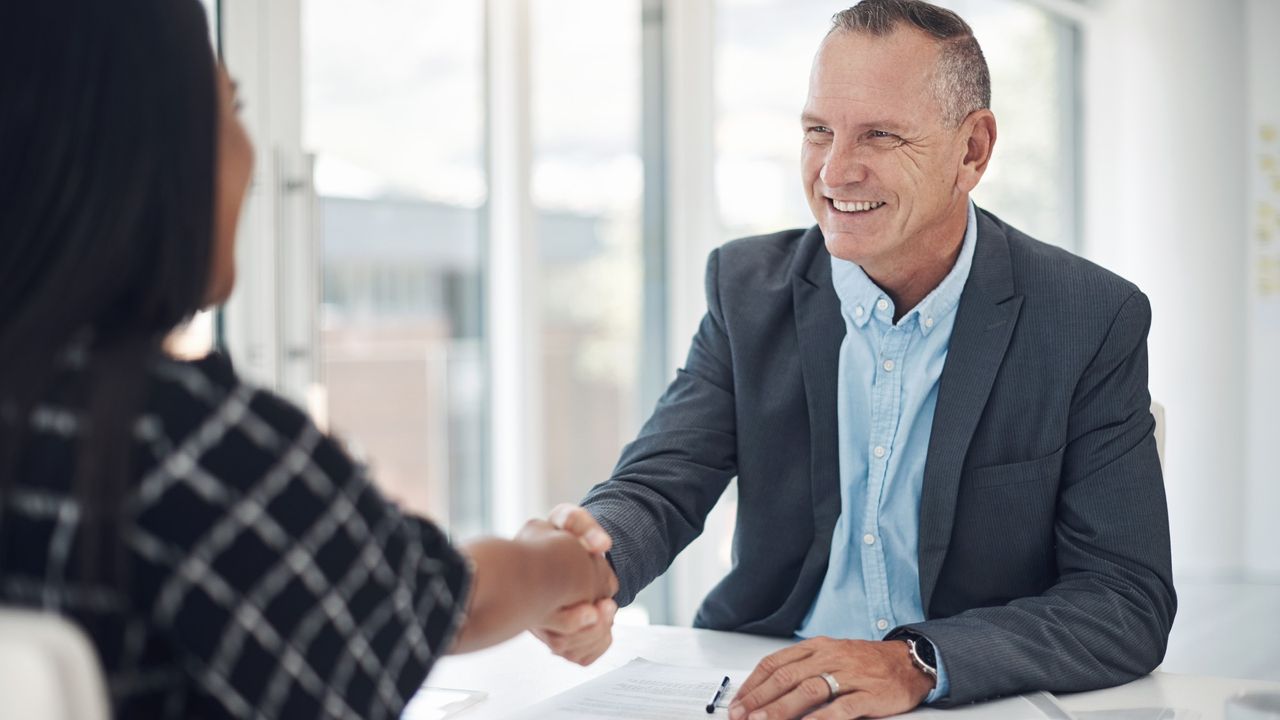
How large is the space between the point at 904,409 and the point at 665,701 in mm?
659

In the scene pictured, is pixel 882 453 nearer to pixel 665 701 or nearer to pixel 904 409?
pixel 904 409

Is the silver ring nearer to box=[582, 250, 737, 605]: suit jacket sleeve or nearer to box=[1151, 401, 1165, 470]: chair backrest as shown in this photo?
box=[582, 250, 737, 605]: suit jacket sleeve

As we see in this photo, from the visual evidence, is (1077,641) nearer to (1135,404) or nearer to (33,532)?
(1135,404)

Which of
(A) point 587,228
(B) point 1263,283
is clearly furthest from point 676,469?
(B) point 1263,283

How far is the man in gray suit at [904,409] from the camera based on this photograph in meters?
1.51

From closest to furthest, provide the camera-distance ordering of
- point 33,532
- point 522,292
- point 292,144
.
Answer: point 33,532 → point 292,144 → point 522,292

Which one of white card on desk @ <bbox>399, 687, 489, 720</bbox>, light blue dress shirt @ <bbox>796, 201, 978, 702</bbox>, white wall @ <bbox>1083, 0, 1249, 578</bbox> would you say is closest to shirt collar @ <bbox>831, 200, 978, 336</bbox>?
light blue dress shirt @ <bbox>796, 201, 978, 702</bbox>

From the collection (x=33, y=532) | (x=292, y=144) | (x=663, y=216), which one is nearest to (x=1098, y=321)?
(x=33, y=532)

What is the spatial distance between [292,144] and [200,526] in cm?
219

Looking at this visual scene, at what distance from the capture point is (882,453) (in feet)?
5.38

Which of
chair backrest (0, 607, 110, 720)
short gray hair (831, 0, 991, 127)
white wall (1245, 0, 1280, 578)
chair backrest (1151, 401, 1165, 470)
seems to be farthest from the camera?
white wall (1245, 0, 1280, 578)

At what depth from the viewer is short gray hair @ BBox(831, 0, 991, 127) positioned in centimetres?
174

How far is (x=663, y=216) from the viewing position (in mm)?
4062

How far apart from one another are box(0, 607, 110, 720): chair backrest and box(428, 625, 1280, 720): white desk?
0.61 metres
